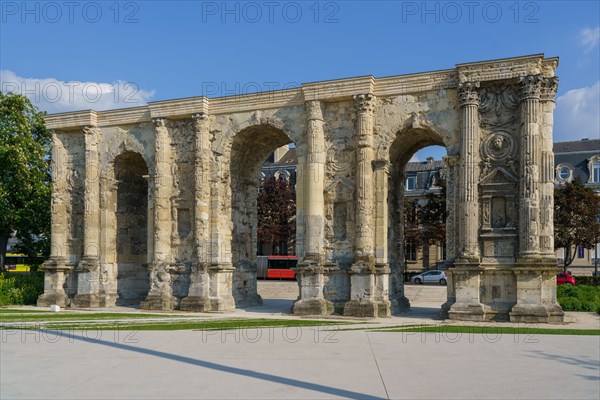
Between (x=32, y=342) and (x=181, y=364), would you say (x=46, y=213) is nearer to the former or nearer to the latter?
(x=32, y=342)

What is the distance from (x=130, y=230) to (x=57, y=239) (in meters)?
2.94

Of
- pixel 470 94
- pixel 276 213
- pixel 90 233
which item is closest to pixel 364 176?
pixel 470 94

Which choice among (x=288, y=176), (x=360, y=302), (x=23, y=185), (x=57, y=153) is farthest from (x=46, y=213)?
(x=288, y=176)

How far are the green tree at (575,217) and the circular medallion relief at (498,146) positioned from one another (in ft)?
64.9

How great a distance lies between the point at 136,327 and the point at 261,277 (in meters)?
28.3

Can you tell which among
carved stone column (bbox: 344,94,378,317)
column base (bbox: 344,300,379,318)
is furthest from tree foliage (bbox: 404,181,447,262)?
column base (bbox: 344,300,379,318)

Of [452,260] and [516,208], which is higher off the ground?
[516,208]

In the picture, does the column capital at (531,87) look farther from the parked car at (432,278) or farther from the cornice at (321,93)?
the parked car at (432,278)

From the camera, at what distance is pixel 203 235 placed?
Result: 73.7 feet

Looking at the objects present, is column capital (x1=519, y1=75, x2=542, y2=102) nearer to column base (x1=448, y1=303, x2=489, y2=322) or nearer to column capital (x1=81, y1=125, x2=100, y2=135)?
column base (x1=448, y1=303, x2=489, y2=322)

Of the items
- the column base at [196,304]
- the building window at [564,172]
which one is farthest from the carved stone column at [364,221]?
the building window at [564,172]

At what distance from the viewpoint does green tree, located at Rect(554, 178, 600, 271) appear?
3647cm

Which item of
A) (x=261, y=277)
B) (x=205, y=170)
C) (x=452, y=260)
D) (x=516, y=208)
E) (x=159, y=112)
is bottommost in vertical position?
(x=261, y=277)

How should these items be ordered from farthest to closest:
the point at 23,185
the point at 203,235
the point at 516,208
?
the point at 23,185, the point at 203,235, the point at 516,208
